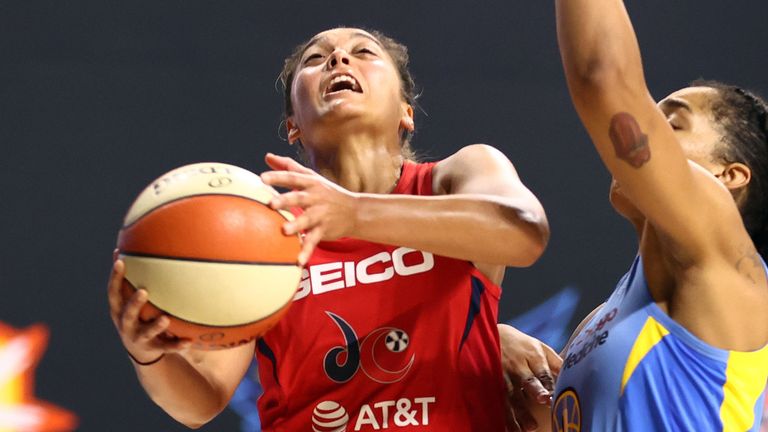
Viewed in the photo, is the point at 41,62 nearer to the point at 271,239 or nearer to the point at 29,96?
the point at 29,96

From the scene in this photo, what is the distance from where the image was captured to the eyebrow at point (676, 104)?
5.81 feet

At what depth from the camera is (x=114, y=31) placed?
366 centimetres

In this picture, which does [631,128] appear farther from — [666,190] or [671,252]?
[671,252]

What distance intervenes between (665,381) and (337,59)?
117cm

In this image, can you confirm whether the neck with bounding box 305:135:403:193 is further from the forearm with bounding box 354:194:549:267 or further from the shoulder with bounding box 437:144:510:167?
the forearm with bounding box 354:194:549:267

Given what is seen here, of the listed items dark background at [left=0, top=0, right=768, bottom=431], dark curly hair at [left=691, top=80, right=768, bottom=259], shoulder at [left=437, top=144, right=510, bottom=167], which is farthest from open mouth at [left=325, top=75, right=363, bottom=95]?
dark background at [left=0, top=0, right=768, bottom=431]

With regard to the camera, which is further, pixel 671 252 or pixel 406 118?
pixel 406 118

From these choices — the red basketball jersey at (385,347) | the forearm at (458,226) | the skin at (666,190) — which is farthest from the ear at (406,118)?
the skin at (666,190)

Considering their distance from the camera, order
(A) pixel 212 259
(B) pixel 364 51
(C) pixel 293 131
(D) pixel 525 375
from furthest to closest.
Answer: (C) pixel 293 131, (B) pixel 364 51, (D) pixel 525 375, (A) pixel 212 259

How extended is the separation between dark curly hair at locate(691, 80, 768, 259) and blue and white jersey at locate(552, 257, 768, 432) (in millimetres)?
279

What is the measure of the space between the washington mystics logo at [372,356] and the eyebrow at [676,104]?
2.36ft

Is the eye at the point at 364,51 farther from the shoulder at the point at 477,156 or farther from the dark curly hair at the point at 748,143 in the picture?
the dark curly hair at the point at 748,143

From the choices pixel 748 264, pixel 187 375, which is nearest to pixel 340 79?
pixel 187 375

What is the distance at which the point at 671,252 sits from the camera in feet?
5.18
